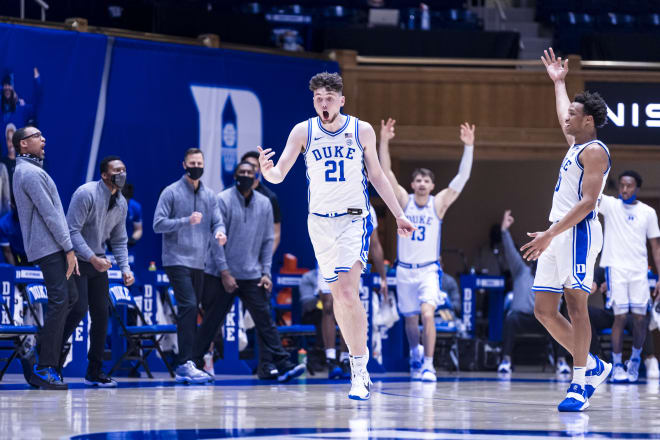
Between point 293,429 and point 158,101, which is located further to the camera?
point 158,101

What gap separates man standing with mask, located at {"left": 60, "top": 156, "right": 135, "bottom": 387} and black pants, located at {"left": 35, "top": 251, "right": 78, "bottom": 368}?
332 millimetres

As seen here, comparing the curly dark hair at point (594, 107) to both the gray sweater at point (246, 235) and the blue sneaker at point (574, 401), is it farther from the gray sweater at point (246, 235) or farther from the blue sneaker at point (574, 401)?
the gray sweater at point (246, 235)

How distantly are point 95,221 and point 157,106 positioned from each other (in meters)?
4.39

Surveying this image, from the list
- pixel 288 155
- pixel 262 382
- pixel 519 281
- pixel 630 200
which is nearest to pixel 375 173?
pixel 288 155

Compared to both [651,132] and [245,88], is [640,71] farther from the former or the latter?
[245,88]

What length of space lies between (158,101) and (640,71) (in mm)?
6021

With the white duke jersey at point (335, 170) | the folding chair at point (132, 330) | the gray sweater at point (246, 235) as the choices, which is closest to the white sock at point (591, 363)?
the white duke jersey at point (335, 170)

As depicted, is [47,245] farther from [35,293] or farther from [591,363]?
[591,363]

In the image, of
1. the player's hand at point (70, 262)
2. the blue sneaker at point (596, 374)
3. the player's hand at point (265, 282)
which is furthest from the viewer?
the player's hand at point (265, 282)

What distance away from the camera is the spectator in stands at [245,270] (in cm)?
822

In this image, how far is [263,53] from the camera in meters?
12.4

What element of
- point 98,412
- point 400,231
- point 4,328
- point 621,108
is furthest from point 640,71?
point 98,412

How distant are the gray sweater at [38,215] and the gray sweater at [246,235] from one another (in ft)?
5.38

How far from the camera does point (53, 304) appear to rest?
6988mm
